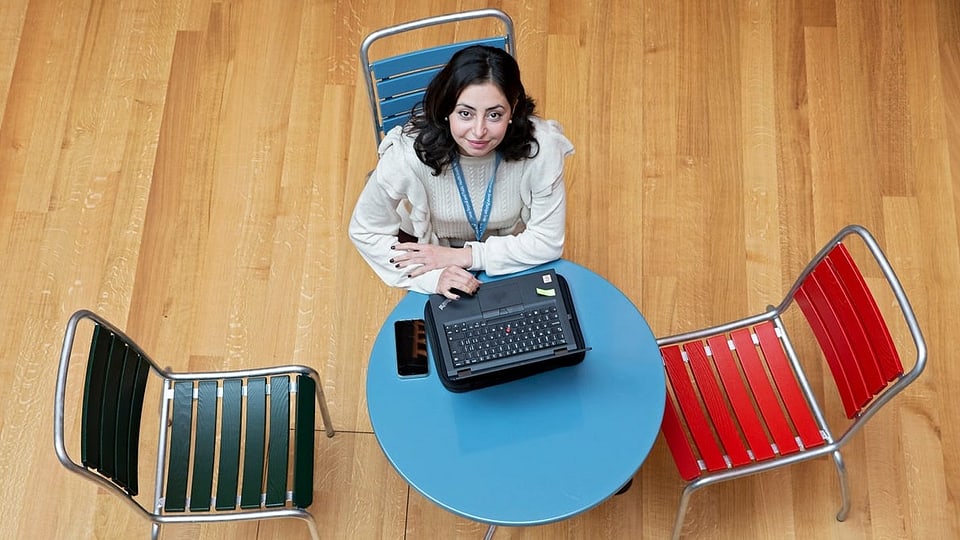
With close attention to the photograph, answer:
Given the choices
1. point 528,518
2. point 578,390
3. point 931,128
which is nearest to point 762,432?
point 578,390

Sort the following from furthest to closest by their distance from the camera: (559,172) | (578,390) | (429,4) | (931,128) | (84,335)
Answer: (429,4)
(931,128)
(84,335)
(559,172)
(578,390)

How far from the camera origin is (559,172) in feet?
7.02

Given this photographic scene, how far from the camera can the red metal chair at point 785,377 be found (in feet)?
6.57

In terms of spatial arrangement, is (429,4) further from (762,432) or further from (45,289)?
(762,432)

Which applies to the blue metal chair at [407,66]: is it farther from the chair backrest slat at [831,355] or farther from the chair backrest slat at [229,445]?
the chair backrest slat at [831,355]

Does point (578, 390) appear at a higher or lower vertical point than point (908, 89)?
lower

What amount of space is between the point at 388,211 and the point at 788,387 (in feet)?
3.75

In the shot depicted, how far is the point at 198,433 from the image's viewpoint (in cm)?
223

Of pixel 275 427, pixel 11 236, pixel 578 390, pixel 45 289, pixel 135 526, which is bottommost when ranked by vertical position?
pixel 135 526

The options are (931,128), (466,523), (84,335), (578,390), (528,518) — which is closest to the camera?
(528,518)

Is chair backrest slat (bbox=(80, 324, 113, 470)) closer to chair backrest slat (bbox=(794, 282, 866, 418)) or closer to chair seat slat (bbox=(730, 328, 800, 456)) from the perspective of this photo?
chair seat slat (bbox=(730, 328, 800, 456))

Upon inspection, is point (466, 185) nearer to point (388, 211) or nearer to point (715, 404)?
Answer: point (388, 211)

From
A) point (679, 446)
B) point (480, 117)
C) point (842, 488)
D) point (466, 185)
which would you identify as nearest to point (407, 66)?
point (466, 185)

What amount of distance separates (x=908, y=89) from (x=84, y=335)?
3025 mm
